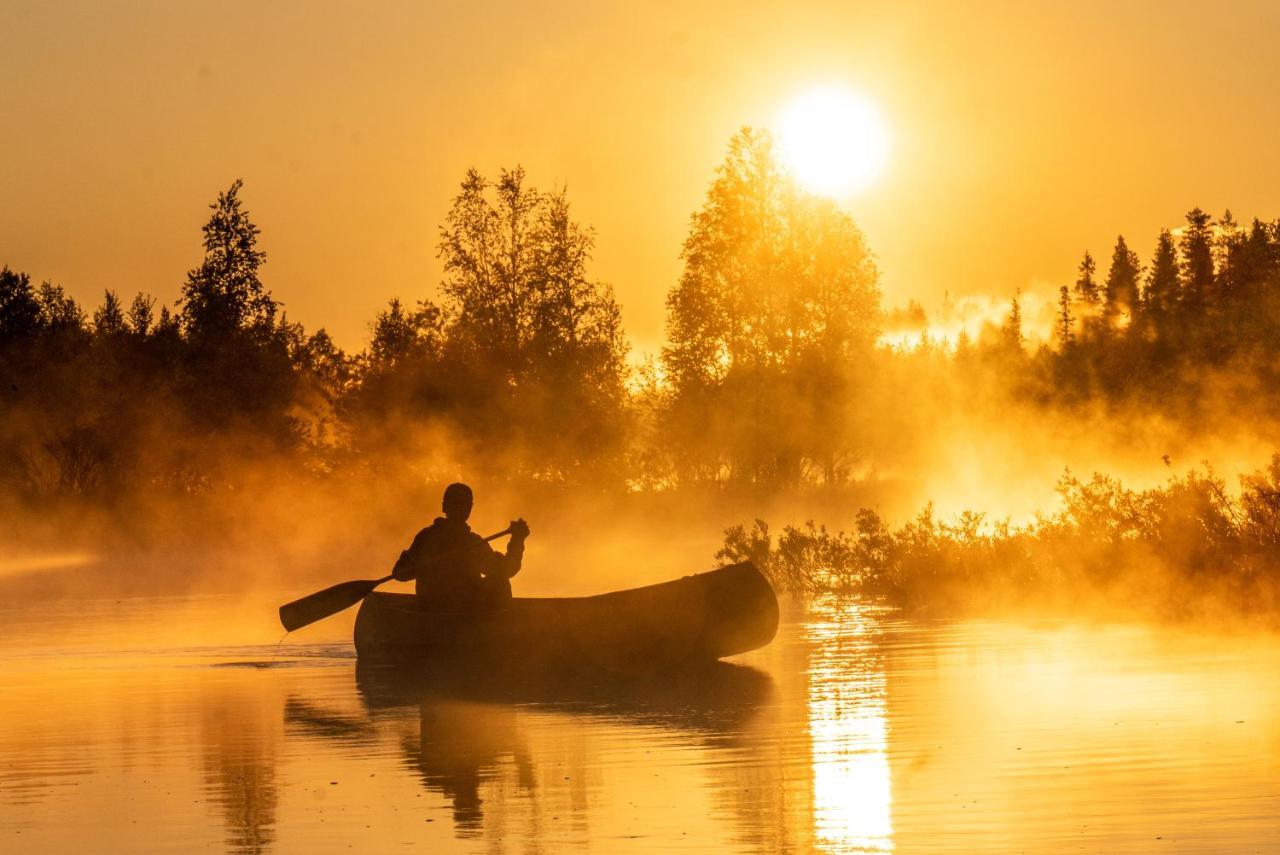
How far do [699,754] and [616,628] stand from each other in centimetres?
689

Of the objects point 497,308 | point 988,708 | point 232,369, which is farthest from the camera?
point 497,308

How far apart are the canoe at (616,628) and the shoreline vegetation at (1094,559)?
22.7 ft

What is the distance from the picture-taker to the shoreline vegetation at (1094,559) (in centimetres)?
2595

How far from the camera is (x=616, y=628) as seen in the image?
71.9ft

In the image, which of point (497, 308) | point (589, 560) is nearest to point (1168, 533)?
point (589, 560)

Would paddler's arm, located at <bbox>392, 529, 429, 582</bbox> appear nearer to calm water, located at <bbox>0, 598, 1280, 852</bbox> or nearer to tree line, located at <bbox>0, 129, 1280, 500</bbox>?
calm water, located at <bbox>0, 598, 1280, 852</bbox>

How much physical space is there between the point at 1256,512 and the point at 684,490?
49.9 metres

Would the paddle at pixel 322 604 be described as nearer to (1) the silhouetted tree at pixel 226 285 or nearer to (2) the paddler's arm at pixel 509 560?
(2) the paddler's arm at pixel 509 560

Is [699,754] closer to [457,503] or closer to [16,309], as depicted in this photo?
[457,503]

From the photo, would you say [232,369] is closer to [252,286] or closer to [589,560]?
[252,286]

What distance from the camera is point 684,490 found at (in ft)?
245

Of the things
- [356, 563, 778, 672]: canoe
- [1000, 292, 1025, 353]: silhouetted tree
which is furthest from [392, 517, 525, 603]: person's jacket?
[1000, 292, 1025, 353]: silhouetted tree

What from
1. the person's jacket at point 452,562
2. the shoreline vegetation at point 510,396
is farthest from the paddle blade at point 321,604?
the shoreline vegetation at point 510,396

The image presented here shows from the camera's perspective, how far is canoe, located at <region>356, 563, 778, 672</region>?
72.0 ft
